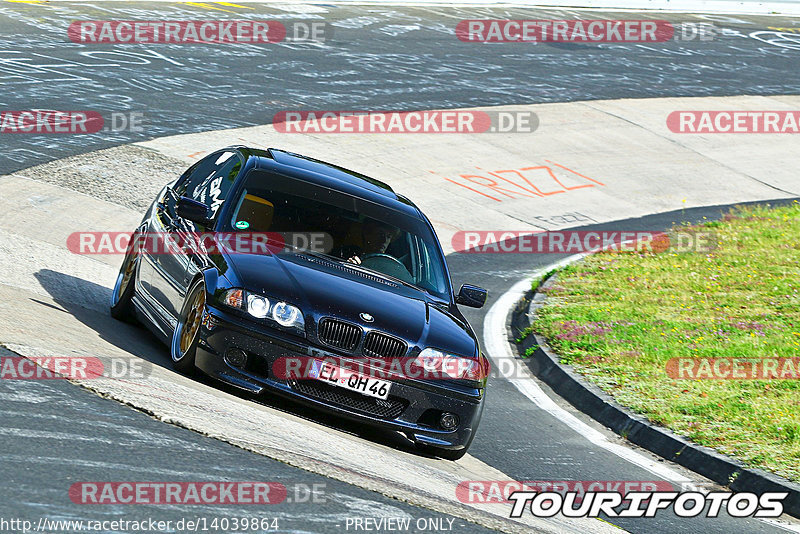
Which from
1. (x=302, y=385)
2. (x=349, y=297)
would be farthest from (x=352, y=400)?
(x=349, y=297)

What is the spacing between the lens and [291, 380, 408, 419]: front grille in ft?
22.5

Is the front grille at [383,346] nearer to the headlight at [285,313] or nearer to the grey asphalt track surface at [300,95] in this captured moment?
the headlight at [285,313]

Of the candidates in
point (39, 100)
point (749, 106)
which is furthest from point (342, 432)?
point (749, 106)

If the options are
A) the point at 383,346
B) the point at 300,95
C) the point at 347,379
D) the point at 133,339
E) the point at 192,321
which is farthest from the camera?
the point at 300,95

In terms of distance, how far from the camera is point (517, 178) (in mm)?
19094

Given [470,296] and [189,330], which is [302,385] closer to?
[189,330]

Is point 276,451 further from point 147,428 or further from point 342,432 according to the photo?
point 342,432

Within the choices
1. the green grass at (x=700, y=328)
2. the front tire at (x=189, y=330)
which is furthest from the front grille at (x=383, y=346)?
the green grass at (x=700, y=328)

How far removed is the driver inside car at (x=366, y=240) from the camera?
810 cm

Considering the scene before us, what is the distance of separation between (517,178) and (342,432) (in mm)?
12462

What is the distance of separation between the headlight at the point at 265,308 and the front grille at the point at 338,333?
0.43 feet

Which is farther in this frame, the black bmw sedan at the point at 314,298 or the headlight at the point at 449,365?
the headlight at the point at 449,365

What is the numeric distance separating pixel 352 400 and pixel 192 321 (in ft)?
3.93

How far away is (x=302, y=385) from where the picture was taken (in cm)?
687
